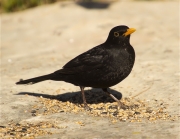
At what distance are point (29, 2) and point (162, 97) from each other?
8805 mm

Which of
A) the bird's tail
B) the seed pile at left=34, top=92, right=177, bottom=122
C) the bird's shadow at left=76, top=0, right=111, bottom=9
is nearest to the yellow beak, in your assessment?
the seed pile at left=34, top=92, right=177, bottom=122

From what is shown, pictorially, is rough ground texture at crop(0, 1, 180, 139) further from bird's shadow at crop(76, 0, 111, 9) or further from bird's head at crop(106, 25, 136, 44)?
bird's head at crop(106, 25, 136, 44)

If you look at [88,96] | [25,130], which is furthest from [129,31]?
[25,130]

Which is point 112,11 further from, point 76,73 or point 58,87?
point 76,73

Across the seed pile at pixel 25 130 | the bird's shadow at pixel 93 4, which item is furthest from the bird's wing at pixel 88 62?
the bird's shadow at pixel 93 4

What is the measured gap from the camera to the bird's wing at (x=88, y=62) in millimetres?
7345

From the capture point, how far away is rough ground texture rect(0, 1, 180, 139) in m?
6.54

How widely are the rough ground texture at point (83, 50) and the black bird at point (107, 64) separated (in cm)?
61

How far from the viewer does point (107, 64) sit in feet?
23.8

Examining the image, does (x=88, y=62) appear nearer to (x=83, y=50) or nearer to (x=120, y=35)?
(x=120, y=35)

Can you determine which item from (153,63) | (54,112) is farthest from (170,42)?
(54,112)

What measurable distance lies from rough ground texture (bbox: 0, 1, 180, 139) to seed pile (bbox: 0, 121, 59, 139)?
0.52 feet

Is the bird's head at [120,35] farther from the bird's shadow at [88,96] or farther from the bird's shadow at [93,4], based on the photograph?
the bird's shadow at [93,4]

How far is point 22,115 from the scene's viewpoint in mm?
7078
